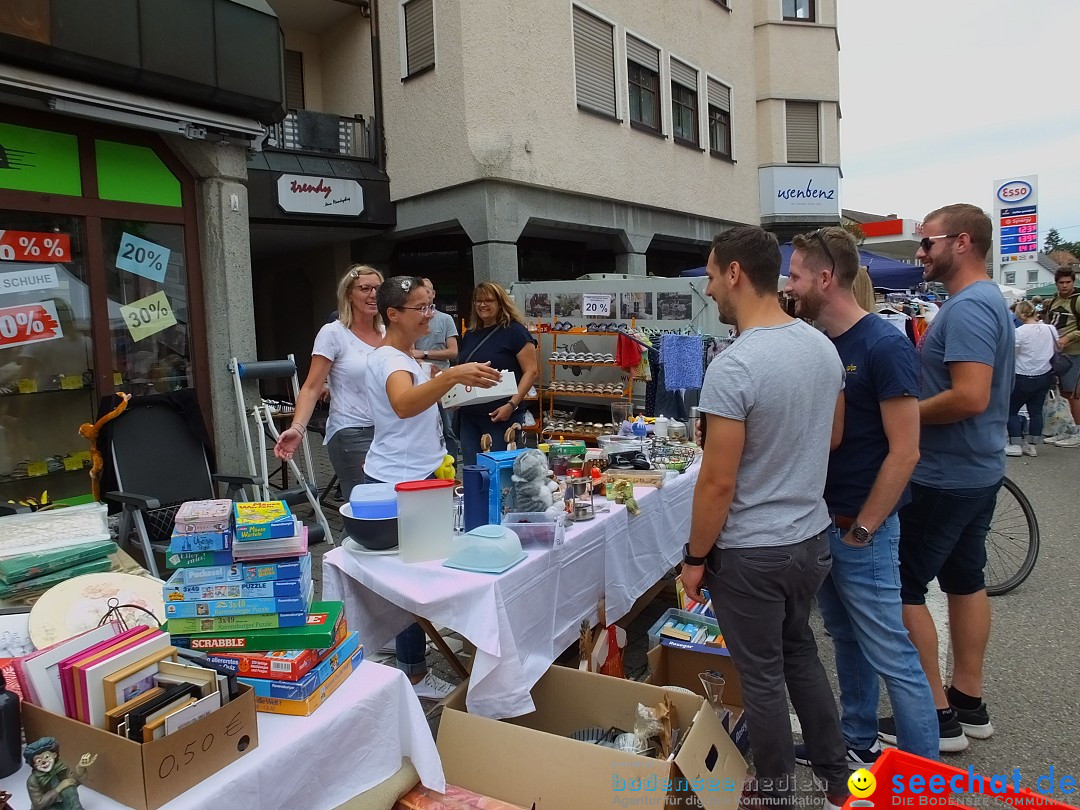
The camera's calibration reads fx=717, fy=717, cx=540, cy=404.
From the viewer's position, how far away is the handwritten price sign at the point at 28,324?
15.7ft

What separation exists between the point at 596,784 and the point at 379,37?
1094 cm

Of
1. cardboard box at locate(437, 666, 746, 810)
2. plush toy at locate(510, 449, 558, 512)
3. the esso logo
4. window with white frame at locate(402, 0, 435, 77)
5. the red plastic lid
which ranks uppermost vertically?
window with white frame at locate(402, 0, 435, 77)

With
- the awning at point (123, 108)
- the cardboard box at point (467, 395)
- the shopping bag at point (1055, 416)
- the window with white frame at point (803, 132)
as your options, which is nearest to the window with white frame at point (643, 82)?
the window with white frame at point (803, 132)

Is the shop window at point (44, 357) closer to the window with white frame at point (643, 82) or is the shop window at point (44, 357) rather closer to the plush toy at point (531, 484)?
the plush toy at point (531, 484)

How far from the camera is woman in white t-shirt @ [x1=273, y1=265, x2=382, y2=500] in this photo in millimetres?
3723

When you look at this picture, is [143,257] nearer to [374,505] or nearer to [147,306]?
[147,306]

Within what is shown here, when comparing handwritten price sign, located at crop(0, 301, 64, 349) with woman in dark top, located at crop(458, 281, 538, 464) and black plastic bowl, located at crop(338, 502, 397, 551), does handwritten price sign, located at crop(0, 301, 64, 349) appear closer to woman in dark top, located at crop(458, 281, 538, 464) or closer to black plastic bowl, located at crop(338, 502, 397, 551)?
woman in dark top, located at crop(458, 281, 538, 464)

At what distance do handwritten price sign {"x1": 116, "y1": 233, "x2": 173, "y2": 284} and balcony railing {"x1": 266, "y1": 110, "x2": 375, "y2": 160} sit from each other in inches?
165

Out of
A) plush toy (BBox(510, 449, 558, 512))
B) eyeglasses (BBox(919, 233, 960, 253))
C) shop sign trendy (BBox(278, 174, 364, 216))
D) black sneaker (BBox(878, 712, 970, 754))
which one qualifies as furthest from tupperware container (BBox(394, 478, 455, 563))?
shop sign trendy (BBox(278, 174, 364, 216))

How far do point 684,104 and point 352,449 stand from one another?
11.9 metres

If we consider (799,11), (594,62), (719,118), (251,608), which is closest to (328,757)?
(251,608)

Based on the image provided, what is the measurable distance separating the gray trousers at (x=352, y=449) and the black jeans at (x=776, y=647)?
2142mm

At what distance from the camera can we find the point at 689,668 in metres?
2.96

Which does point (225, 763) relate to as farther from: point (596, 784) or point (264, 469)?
point (264, 469)
